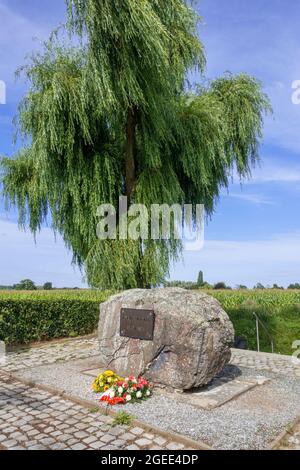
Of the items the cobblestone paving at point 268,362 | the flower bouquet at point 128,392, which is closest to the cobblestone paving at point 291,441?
the flower bouquet at point 128,392

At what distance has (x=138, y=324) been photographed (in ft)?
17.4

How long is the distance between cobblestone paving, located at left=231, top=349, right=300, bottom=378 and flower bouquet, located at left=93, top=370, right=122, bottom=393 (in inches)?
114

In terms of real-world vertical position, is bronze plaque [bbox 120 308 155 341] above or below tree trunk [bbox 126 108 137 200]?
below

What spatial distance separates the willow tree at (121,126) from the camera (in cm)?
733

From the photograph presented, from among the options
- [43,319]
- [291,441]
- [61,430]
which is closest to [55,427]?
[61,430]

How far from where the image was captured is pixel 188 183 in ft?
33.6

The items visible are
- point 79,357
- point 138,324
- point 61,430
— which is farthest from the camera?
point 79,357


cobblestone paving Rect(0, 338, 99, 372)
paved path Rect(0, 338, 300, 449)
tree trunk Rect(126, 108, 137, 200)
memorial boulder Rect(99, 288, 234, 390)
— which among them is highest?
tree trunk Rect(126, 108, 137, 200)

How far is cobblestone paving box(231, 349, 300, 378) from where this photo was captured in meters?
6.66

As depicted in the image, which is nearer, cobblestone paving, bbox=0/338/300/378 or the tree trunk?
cobblestone paving, bbox=0/338/300/378

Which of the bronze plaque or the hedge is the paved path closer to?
the bronze plaque

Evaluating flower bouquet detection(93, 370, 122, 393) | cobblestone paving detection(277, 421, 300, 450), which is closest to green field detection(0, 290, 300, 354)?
flower bouquet detection(93, 370, 122, 393)

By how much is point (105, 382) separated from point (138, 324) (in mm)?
920

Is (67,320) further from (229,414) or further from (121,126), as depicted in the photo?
(229,414)
